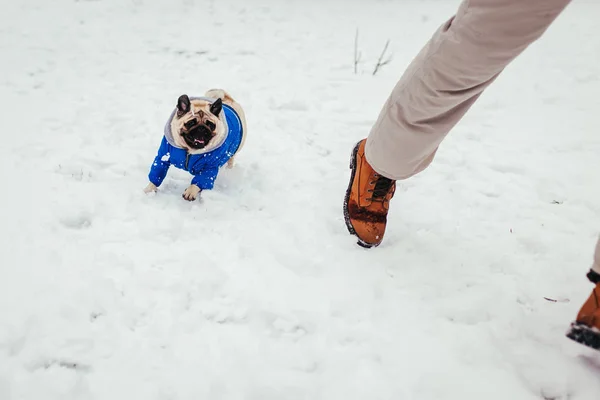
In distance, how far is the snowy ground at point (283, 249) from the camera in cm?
170

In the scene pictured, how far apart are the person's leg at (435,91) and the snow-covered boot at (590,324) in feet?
2.69

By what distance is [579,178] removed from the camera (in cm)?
299

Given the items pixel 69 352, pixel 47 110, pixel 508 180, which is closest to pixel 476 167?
pixel 508 180

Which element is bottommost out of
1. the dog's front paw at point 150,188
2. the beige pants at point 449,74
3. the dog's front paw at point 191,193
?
the dog's front paw at point 150,188

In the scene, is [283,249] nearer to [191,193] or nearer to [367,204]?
[367,204]

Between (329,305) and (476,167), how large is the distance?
1.69 meters

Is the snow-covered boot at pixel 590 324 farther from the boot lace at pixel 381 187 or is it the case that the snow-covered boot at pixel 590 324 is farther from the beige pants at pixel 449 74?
the boot lace at pixel 381 187

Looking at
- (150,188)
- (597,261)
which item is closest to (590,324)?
(597,261)

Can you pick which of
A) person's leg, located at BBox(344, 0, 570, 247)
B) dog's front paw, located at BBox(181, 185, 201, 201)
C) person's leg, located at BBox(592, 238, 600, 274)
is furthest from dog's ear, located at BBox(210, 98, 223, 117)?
person's leg, located at BBox(592, 238, 600, 274)

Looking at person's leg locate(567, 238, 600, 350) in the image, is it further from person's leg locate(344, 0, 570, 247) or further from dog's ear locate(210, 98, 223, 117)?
dog's ear locate(210, 98, 223, 117)

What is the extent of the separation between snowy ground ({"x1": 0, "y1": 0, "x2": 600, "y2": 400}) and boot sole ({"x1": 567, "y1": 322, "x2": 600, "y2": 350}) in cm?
16

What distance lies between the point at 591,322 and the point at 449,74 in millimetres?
1041

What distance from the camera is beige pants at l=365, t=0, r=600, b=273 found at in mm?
1435

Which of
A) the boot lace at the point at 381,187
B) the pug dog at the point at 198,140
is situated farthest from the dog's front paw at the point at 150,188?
the boot lace at the point at 381,187
